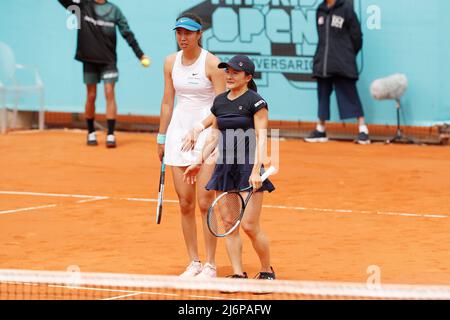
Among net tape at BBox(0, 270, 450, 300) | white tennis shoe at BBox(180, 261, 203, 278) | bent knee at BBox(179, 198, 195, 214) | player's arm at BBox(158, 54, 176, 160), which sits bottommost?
white tennis shoe at BBox(180, 261, 203, 278)

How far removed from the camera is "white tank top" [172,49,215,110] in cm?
924

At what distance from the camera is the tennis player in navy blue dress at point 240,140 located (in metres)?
8.78

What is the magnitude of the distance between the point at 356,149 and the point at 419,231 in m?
6.84

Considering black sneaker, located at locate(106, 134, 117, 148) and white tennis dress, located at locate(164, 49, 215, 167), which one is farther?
black sneaker, located at locate(106, 134, 117, 148)

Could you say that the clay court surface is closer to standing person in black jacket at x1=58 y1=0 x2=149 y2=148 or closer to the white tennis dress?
standing person in black jacket at x1=58 y1=0 x2=149 y2=148

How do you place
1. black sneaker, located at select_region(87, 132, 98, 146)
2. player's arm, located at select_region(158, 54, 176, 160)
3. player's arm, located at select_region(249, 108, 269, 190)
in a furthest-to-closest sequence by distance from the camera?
black sneaker, located at select_region(87, 132, 98, 146) < player's arm, located at select_region(158, 54, 176, 160) < player's arm, located at select_region(249, 108, 269, 190)

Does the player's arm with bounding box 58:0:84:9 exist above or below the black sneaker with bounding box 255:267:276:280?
above

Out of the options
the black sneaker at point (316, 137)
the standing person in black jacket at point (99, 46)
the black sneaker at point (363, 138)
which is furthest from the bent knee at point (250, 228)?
the black sneaker at point (316, 137)

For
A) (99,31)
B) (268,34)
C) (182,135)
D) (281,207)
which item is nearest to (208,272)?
(182,135)

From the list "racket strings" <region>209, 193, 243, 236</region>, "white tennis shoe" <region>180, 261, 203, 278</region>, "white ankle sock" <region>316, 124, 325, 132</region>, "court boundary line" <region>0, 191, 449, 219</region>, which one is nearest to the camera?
"racket strings" <region>209, 193, 243, 236</region>

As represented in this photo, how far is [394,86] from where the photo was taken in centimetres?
1814

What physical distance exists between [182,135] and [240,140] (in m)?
0.64

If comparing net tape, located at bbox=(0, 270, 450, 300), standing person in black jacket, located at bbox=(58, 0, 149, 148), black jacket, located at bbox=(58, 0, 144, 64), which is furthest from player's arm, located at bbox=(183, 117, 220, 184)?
black jacket, located at bbox=(58, 0, 144, 64)

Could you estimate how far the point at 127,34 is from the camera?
18078mm
